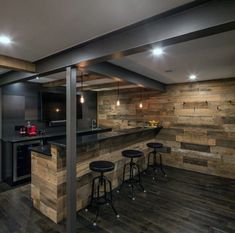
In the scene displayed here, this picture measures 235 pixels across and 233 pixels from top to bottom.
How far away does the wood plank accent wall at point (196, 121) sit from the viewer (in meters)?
4.39

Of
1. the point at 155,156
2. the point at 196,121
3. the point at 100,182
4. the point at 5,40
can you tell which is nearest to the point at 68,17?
the point at 5,40

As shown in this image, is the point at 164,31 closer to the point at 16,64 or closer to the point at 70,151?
the point at 70,151

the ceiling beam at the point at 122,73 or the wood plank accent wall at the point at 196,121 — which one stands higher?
the ceiling beam at the point at 122,73

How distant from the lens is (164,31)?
1546mm

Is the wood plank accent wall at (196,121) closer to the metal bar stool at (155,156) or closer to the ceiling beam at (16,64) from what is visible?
the metal bar stool at (155,156)

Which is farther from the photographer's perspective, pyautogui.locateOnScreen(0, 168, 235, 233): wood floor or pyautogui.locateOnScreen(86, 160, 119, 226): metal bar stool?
pyautogui.locateOnScreen(86, 160, 119, 226): metal bar stool

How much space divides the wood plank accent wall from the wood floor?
0.89 m

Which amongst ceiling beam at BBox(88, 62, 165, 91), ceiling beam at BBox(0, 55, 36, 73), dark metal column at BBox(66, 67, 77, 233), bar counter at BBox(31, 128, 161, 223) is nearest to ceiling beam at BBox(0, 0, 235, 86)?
dark metal column at BBox(66, 67, 77, 233)

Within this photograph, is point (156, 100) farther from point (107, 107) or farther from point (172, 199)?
point (172, 199)

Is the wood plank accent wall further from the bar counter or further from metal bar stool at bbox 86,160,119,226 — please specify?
metal bar stool at bbox 86,160,119,226

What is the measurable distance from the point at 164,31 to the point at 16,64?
2.32m

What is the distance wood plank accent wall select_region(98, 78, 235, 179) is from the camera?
439 cm

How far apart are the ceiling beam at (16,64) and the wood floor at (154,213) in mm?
2373

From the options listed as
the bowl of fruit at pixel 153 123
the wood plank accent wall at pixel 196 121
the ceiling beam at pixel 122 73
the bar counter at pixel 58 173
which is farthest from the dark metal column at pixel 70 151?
the wood plank accent wall at pixel 196 121
